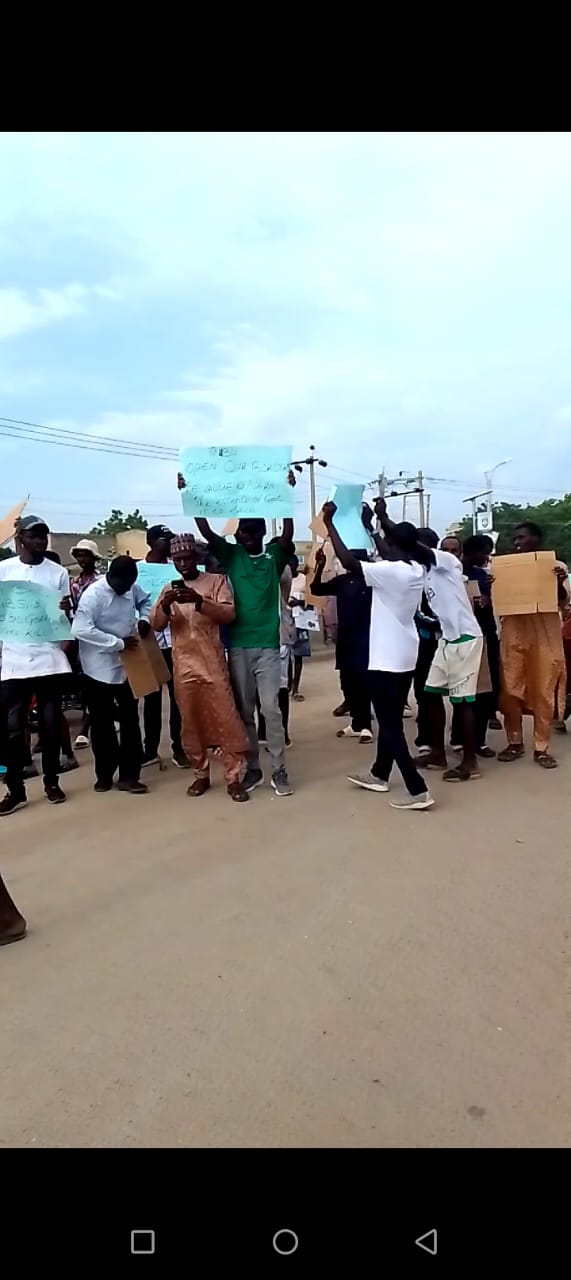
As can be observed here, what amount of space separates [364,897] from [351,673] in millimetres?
3575

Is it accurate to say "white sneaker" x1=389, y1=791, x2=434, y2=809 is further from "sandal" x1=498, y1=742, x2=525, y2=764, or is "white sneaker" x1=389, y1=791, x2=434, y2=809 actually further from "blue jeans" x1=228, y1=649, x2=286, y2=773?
"sandal" x1=498, y1=742, x2=525, y2=764

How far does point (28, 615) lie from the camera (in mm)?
5180

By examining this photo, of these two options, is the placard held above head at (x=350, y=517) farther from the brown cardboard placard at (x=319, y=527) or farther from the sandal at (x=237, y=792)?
the sandal at (x=237, y=792)

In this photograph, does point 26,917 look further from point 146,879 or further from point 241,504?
point 241,504

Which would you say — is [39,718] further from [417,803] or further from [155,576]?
[417,803]

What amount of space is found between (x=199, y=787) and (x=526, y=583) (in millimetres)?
2623

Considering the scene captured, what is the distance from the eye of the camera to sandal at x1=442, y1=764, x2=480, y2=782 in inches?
211

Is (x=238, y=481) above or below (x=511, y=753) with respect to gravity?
above

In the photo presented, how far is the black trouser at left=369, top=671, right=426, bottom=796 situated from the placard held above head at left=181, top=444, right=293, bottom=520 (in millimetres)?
1196

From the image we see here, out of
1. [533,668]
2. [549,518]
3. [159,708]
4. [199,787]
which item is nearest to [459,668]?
[533,668]

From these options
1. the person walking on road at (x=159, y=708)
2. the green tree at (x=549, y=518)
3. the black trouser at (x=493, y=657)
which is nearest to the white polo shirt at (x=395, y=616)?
the black trouser at (x=493, y=657)

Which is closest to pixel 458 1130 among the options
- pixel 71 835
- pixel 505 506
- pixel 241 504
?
pixel 71 835

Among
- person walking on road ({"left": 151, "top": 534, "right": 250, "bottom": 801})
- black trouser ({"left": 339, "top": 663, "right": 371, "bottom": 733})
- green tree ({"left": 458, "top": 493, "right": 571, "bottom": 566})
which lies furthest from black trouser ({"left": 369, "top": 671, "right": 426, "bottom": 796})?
green tree ({"left": 458, "top": 493, "right": 571, "bottom": 566})
